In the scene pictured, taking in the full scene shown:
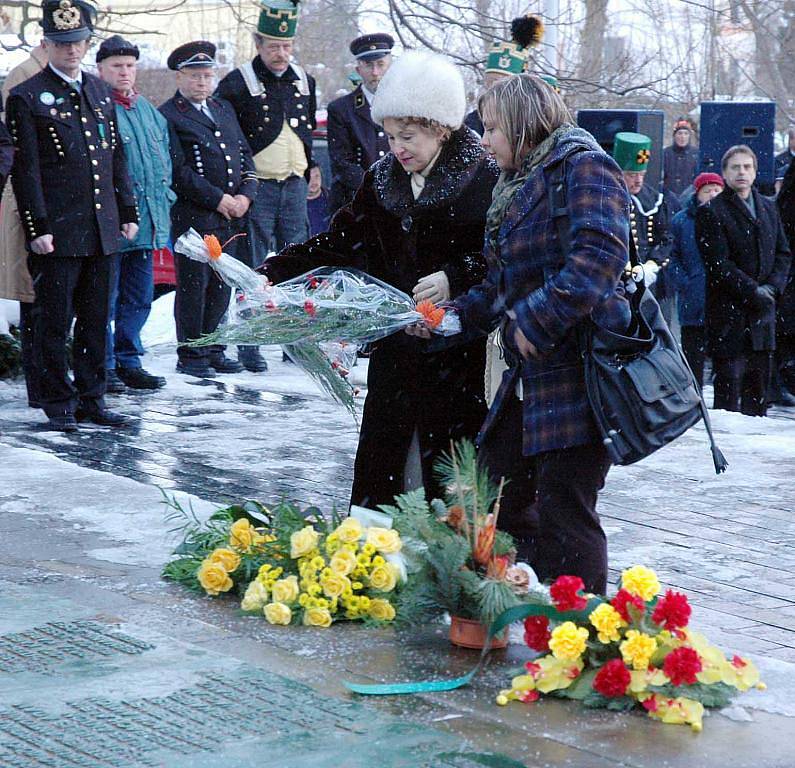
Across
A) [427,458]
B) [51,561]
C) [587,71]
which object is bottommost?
[51,561]

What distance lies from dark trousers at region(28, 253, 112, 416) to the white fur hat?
3931 mm

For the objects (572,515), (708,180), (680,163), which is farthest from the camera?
(680,163)

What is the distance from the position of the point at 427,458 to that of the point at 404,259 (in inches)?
29.5

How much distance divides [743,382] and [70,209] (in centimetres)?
521

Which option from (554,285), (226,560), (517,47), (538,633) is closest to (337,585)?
(226,560)

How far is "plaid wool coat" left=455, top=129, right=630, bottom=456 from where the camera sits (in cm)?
452

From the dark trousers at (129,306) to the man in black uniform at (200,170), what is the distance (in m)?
0.33

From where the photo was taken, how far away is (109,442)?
846 cm

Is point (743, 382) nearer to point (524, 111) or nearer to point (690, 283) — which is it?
point (690, 283)

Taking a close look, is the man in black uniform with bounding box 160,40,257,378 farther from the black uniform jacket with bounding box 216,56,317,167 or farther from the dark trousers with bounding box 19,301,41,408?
the dark trousers with bounding box 19,301,41,408

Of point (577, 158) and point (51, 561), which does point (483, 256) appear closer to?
point (577, 158)

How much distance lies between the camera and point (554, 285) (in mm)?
4539

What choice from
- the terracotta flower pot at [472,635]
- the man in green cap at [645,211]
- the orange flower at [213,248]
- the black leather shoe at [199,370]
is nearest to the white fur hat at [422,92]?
the orange flower at [213,248]

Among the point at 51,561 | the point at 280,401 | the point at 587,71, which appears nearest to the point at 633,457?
the point at 51,561
